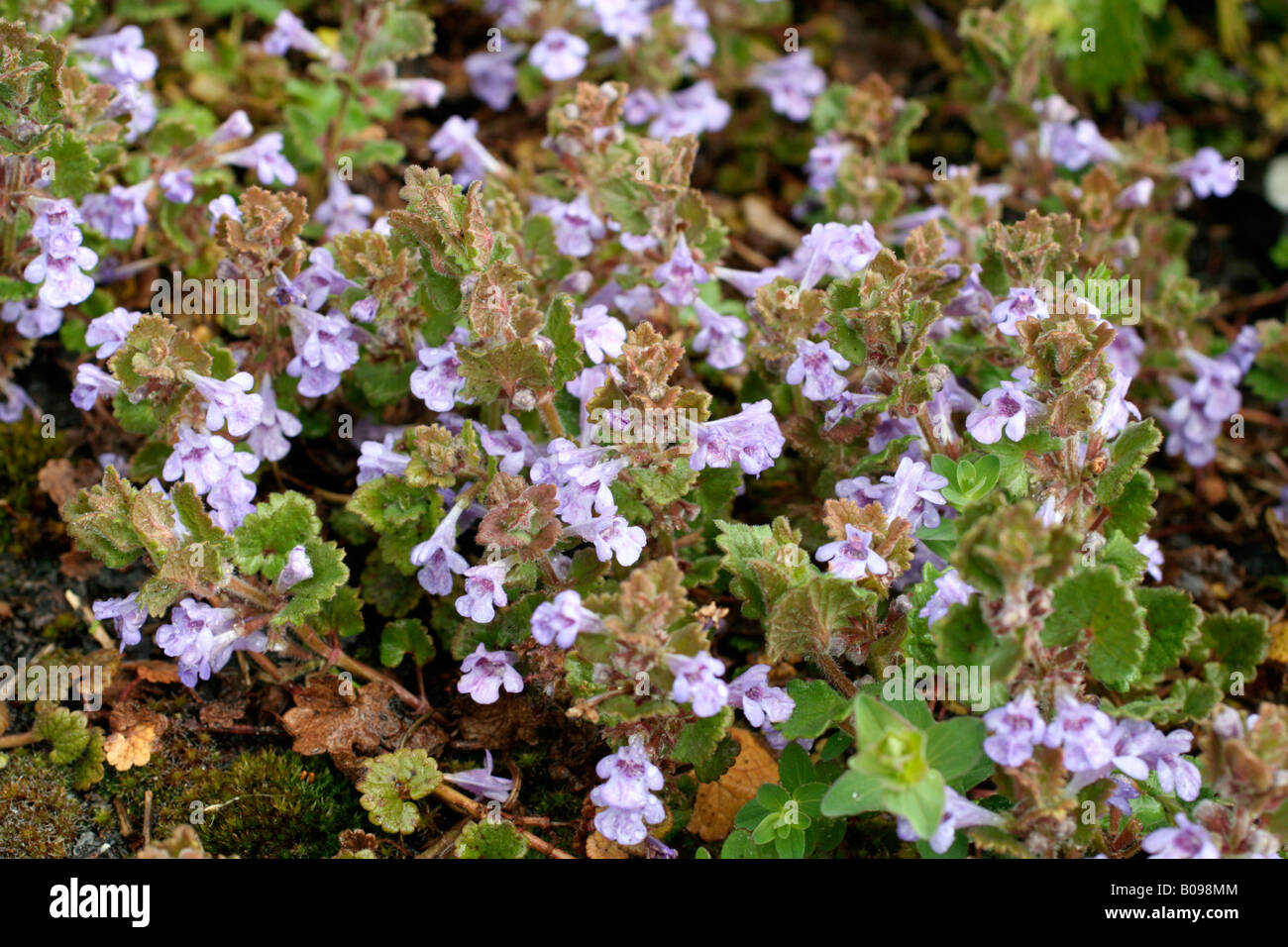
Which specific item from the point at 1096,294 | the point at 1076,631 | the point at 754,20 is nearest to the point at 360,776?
the point at 1076,631

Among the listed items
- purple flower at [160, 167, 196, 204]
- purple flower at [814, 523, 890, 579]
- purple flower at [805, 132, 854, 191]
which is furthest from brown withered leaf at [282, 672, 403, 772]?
purple flower at [805, 132, 854, 191]

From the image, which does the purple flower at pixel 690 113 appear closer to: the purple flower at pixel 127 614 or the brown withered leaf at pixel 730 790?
the brown withered leaf at pixel 730 790

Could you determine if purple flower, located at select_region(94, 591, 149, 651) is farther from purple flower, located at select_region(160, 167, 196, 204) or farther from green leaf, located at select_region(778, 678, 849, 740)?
green leaf, located at select_region(778, 678, 849, 740)

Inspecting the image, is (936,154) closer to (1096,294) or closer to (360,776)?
(1096,294)

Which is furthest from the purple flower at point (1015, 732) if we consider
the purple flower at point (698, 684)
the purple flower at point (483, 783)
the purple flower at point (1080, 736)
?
the purple flower at point (483, 783)

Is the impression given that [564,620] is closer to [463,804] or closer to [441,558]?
[441,558]

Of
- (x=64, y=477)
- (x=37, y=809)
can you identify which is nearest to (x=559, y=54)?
(x=64, y=477)
